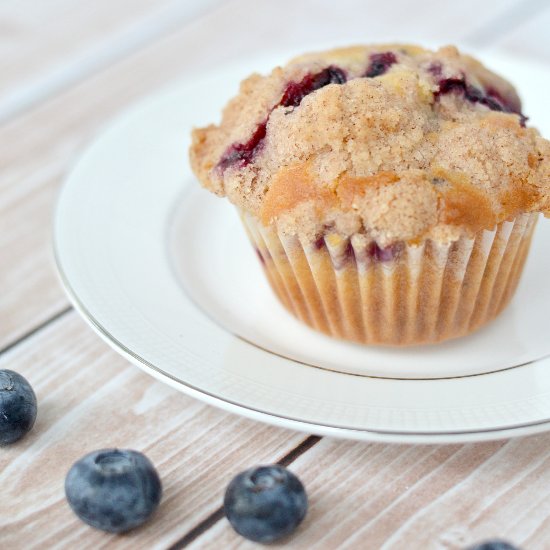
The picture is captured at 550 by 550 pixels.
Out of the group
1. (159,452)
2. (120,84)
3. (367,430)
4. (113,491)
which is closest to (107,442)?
(159,452)

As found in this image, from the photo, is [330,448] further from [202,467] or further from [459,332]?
[459,332]

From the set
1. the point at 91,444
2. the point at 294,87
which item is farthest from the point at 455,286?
the point at 91,444

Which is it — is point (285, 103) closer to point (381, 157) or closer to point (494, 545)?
point (381, 157)

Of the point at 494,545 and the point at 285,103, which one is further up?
the point at 285,103

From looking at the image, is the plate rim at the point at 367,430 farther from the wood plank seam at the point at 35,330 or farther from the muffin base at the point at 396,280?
the wood plank seam at the point at 35,330

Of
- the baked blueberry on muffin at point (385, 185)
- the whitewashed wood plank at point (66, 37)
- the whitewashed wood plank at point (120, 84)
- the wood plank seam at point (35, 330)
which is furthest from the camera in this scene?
the whitewashed wood plank at point (66, 37)

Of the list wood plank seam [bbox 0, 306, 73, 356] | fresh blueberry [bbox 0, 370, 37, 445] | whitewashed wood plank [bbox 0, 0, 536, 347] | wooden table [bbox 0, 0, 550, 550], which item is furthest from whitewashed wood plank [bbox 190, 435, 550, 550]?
whitewashed wood plank [bbox 0, 0, 536, 347]

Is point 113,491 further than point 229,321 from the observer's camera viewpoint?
No

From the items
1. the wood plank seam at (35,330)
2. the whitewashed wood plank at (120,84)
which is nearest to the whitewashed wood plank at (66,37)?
the whitewashed wood plank at (120,84)
